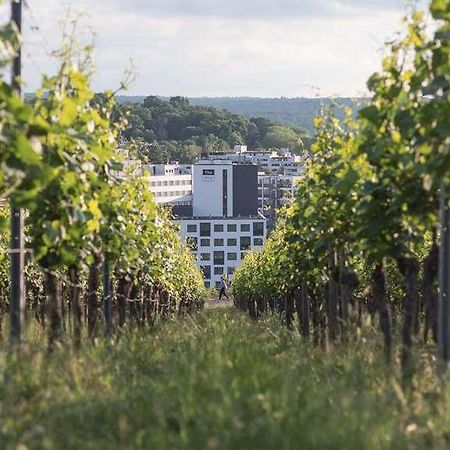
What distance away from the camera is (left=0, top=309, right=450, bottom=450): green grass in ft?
23.4

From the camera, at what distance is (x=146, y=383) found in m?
10.4

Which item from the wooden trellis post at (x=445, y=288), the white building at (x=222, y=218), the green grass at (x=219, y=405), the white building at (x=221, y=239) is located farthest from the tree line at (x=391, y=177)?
the white building at (x=221, y=239)

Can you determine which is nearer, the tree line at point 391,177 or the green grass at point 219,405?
the green grass at point 219,405

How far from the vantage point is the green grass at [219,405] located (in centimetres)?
714

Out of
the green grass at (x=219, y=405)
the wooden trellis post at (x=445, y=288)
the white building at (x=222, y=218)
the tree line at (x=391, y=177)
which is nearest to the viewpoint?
the green grass at (x=219, y=405)

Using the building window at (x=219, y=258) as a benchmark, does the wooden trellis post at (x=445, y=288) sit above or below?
above

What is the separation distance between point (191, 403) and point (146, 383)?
247 cm

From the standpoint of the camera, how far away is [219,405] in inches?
306

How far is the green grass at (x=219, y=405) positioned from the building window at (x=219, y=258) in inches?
5745

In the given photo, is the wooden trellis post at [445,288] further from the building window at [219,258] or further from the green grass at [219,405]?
the building window at [219,258]

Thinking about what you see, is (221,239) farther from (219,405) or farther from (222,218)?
(219,405)

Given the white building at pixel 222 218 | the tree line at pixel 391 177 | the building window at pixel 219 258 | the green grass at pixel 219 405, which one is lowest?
the building window at pixel 219 258

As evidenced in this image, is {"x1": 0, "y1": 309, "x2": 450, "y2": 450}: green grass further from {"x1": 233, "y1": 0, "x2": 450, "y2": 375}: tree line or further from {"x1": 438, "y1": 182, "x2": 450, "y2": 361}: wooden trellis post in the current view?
{"x1": 233, "y1": 0, "x2": 450, "y2": 375}: tree line

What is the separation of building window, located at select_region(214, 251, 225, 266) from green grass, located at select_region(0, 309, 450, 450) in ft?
479
